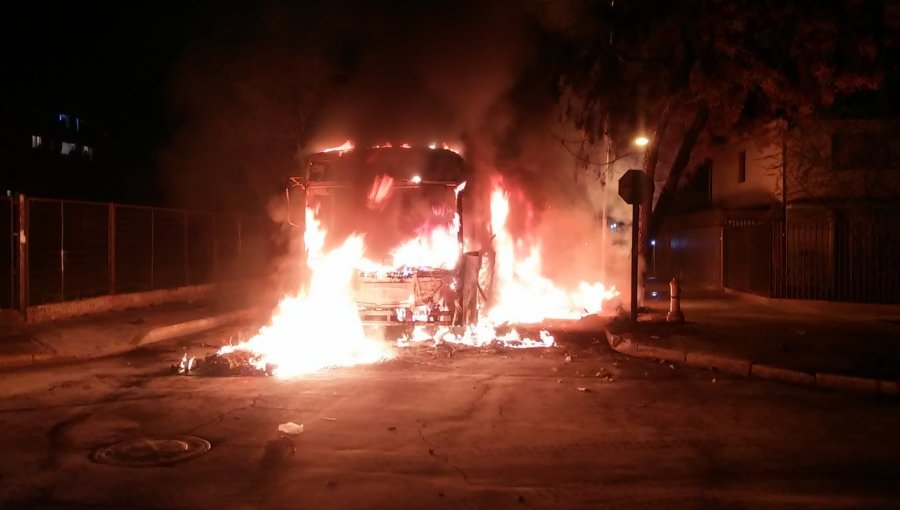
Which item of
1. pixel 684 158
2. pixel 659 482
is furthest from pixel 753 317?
pixel 659 482

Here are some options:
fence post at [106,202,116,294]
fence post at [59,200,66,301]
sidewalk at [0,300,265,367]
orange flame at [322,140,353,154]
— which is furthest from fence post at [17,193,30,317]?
orange flame at [322,140,353,154]

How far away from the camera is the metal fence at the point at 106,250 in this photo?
12688 mm

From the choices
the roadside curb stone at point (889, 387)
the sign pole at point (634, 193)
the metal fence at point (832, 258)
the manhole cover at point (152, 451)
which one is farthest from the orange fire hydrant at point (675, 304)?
the manhole cover at point (152, 451)

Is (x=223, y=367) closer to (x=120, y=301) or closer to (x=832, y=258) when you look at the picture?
(x=120, y=301)

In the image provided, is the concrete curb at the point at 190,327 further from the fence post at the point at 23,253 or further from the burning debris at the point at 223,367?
the burning debris at the point at 223,367

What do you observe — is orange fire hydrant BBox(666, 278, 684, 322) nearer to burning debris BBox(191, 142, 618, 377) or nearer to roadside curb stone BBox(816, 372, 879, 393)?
burning debris BBox(191, 142, 618, 377)

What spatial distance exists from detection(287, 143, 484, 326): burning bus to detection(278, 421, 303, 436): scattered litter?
17.7 ft

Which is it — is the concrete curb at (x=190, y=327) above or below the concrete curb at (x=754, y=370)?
above

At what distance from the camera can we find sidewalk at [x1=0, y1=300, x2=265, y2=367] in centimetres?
1094

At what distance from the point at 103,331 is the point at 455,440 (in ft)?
Result: 28.2

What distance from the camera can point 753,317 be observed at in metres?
14.6

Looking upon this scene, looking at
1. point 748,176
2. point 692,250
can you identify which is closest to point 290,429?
point 748,176

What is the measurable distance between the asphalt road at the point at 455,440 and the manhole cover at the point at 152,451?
121 mm

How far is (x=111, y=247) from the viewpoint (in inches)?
605
